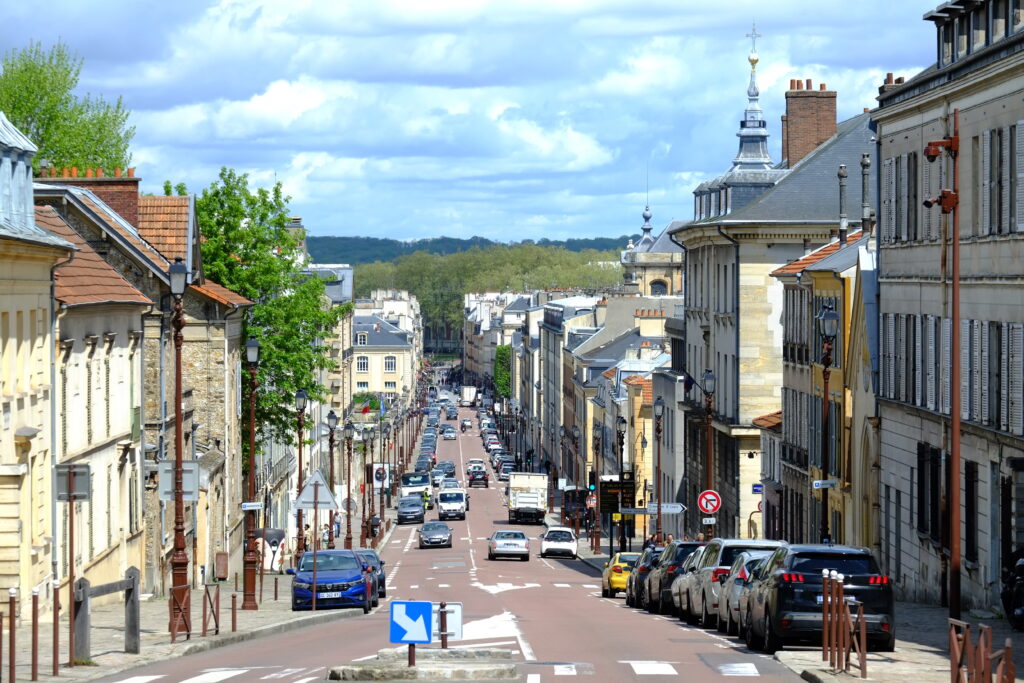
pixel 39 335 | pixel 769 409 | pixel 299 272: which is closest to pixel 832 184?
pixel 769 409

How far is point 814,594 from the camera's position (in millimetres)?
23172

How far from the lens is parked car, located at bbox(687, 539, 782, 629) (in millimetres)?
29586

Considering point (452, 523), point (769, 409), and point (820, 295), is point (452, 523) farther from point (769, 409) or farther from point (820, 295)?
point (820, 295)

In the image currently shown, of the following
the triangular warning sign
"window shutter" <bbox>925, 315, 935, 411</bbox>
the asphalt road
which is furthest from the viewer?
"window shutter" <bbox>925, 315, 935, 411</bbox>

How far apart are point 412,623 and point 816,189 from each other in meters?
48.6

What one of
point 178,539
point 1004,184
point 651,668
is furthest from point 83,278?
point 651,668

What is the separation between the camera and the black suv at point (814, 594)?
23141mm

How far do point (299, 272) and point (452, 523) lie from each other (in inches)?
1843

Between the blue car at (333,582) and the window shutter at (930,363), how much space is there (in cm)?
1263

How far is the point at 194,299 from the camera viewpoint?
5128 centimetres

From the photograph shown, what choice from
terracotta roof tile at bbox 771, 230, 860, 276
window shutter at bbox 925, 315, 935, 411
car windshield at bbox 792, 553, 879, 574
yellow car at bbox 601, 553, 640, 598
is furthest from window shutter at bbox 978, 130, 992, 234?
terracotta roof tile at bbox 771, 230, 860, 276

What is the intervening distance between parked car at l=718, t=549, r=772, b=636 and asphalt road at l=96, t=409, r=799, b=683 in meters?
0.45

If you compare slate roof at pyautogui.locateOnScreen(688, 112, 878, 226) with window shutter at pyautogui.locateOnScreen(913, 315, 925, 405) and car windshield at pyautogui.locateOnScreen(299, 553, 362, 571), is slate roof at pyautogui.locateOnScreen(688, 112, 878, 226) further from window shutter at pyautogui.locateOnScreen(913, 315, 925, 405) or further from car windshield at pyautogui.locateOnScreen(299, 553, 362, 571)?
car windshield at pyautogui.locateOnScreen(299, 553, 362, 571)

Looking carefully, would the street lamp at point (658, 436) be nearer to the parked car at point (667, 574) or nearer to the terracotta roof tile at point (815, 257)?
the terracotta roof tile at point (815, 257)
